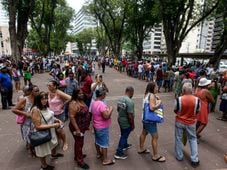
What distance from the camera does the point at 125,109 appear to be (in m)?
4.34

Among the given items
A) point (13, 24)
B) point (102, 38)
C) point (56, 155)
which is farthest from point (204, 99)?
point (102, 38)

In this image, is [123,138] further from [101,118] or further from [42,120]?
[42,120]

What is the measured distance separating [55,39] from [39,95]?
174ft

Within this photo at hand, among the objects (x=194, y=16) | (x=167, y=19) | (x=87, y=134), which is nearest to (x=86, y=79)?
(x=87, y=134)

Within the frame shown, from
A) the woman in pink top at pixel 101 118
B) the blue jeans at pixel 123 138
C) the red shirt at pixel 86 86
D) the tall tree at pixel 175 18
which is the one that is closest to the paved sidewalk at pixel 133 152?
the blue jeans at pixel 123 138

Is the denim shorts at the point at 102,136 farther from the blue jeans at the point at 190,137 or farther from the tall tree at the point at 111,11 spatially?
the tall tree at the point at 111,11

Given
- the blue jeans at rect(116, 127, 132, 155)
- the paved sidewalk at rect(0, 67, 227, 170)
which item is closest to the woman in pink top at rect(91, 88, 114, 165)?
the blue jeans at rect(116, 127, 132, 155)

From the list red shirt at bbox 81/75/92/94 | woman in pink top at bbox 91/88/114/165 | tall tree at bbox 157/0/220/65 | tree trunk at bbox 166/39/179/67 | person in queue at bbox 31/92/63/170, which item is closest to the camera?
person in queue at bbox 31/92/63/170

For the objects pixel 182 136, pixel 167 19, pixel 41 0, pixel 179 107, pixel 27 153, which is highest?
pixel 41 0

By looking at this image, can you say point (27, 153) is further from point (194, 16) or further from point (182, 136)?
point (194, 16)

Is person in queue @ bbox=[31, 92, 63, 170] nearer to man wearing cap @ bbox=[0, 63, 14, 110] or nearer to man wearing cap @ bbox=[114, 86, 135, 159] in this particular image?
man wearing cap @ bbox=[114, 86, 135, 159]

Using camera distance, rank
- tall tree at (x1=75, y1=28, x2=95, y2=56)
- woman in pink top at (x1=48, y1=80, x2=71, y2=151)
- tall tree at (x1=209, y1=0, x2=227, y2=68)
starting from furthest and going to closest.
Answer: tall tree at (x1=75, y1=28, x2=95, y2=56), tall tree at (x1=209, y1=0, x2=227, y2=68), woman in pink top at (x1=48, y1=80, x2=71, y2=151)

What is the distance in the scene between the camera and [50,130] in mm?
3990

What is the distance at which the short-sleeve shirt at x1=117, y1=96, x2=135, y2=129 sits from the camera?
431 cm
